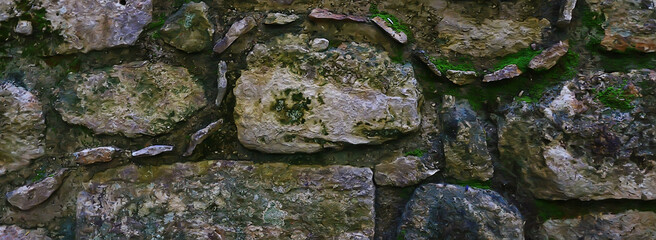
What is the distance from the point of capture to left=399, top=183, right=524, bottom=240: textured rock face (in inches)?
43.4

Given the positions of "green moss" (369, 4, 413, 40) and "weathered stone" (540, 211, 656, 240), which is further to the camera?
"green moss" (369, 4, 413, 40)

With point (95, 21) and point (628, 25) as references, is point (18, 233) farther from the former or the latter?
point (628, 25)

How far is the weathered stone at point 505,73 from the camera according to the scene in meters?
1.15

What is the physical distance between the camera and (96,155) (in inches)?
46.9

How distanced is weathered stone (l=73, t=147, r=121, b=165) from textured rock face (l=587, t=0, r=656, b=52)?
129cm

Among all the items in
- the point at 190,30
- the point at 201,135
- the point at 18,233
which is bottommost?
the point at 18,233

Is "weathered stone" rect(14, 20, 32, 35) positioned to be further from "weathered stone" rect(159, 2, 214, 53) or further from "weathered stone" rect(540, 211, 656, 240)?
"weathered stone" rect(540, 211, 656, 240)

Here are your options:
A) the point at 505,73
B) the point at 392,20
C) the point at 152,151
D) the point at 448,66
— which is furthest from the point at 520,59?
the point at 152,151

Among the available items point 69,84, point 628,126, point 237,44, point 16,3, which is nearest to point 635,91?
point 628,126

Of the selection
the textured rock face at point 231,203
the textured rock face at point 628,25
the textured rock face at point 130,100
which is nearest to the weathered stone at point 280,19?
the textured rock face at point 130,100

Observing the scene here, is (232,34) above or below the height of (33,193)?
above

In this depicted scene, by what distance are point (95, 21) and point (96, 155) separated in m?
0.36

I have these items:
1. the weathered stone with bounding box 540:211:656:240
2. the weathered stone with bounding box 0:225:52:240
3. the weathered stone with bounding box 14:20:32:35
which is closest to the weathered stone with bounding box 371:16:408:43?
the weathered stone with bounding box 540:211:656:240

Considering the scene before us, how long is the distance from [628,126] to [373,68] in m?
0.63
